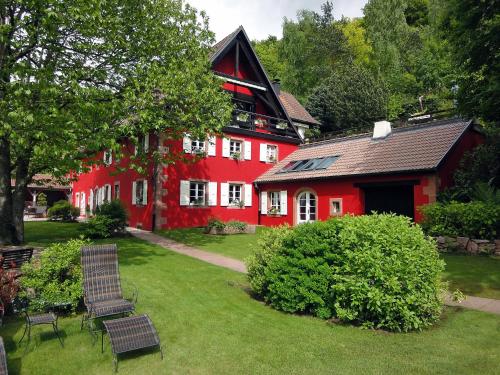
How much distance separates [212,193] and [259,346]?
16.0 meters

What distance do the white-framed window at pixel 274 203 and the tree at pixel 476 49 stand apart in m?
11.4

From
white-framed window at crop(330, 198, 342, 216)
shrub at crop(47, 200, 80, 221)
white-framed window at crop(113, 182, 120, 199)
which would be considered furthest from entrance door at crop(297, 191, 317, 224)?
shrub at crop(47, 200, 80, 221)

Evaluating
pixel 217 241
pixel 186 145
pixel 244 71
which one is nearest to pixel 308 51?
pixel 244 71

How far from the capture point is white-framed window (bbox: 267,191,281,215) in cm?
2191

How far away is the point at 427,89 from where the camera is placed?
125 ft

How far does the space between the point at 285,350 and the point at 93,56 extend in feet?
37.2

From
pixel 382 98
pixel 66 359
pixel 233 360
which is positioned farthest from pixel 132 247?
pixel 382 98

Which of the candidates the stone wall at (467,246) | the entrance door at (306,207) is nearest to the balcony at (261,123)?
the entrance door at (306,207)

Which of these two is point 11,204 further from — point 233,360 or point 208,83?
point 233,360

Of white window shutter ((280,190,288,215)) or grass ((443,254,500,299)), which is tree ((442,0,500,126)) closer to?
grass ((443,254,500,299))

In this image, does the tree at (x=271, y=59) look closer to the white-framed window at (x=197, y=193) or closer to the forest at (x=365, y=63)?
the forest at (x=365, y=63)

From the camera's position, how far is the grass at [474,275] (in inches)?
313

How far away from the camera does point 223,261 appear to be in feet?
36.9

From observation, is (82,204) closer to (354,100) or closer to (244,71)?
(244,71)
